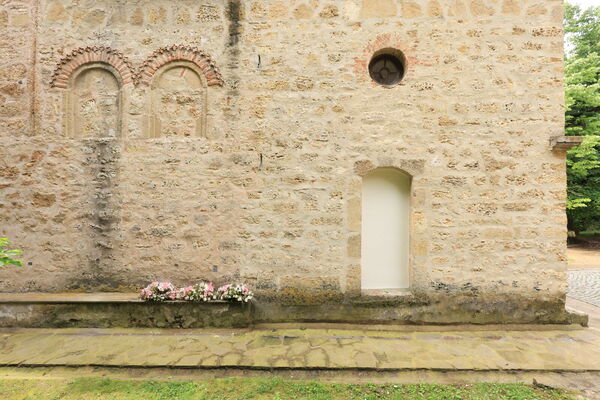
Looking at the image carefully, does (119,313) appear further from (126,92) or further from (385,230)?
(385,230)

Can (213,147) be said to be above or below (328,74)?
below

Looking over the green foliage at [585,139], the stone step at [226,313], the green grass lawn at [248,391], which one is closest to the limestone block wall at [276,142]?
the stone step at [226,313]

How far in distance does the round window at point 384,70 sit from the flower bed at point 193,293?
3465mm

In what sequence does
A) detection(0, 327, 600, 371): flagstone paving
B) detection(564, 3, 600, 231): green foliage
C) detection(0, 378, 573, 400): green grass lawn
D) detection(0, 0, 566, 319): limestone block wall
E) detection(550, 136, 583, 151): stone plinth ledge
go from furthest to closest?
detection(564, 3, 600, 231): green foliage
detection(0, 0, 566, 319): limestone block wall
detection(550, 136, 583, 151): stone plinth ledge
detection(0, 327, 600, 371): flagstone paving
detection(0, 378, 573, 400): green grass lawn

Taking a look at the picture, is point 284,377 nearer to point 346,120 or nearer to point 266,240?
point 266,240

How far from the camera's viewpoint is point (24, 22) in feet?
13.3

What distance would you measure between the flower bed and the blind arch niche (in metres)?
1.72

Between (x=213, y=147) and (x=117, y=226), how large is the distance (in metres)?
1.74

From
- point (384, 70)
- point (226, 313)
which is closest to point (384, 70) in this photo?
point (384, 70)

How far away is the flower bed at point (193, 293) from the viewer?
3.71m

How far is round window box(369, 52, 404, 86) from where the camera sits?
13.4 ft

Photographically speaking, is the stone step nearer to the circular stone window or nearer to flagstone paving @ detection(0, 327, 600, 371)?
flagstone paving @ detection(0, 327, 600, 371)

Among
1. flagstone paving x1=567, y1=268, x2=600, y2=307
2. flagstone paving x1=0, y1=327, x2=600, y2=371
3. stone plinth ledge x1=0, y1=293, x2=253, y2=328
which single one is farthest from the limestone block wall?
flagstone paving x1=567, y1=268, x2=600, y2=307

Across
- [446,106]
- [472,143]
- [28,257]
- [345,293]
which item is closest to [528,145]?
[472,143]
